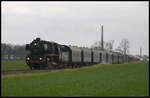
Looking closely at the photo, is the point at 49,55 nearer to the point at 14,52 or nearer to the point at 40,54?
the point at 40,54

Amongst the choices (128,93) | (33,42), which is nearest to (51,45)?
(33,42)

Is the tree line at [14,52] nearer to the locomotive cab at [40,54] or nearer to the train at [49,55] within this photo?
the train at [49,55]

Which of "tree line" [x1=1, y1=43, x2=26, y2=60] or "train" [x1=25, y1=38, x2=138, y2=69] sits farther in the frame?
"tree line" [x1=1, y1=43, x2=26, y2=60]

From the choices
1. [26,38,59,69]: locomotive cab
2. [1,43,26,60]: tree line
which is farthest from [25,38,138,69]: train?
[1,43,26,60]: tree line

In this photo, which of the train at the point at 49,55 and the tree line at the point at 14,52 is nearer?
the train at the point at 49,55

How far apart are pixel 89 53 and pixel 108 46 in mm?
74715

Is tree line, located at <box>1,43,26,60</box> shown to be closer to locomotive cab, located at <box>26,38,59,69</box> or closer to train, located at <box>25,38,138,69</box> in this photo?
train, located at <box>25,38,138,69</box>

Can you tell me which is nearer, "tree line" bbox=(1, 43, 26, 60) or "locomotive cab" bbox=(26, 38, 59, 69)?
"locomotive cab" bbox=(26, 38, 59, 69)

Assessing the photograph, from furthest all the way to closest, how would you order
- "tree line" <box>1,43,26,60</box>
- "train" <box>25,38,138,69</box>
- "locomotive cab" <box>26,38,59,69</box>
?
"tree line" <box>1,43,26,60</box> < "train" <box>25,38,138,69</box> < "locomotive cab" <box>26,38,59,69</box>

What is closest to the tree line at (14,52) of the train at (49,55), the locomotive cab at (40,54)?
the train at (49,55)

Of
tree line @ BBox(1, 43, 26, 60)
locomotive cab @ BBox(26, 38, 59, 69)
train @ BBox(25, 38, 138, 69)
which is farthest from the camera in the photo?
tree line @ BBox(1, 43, 26, 60)

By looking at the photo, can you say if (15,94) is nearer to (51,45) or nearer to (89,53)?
(51,45)

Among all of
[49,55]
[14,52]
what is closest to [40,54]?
[49,55]

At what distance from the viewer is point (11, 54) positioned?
375 feet
